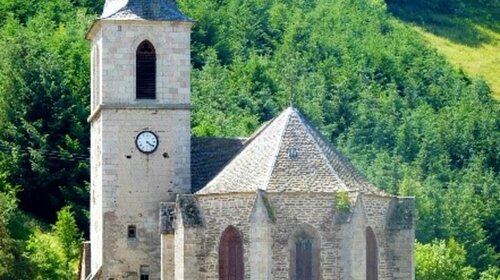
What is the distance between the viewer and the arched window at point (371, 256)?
83.6m

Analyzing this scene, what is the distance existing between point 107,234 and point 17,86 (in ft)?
84.1

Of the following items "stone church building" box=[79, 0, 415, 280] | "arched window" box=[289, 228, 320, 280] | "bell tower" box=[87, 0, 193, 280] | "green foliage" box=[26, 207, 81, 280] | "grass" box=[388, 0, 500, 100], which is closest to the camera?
"stone church building" box=[79, 0, 415, 280]

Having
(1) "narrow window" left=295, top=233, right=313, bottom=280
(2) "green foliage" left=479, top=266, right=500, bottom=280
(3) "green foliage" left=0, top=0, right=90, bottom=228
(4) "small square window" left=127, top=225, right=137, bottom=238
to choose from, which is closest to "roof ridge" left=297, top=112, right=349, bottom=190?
(1) "narrow window" left=295, top=233, right=313, bottom=280

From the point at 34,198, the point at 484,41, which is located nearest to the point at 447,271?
the point at 34,198

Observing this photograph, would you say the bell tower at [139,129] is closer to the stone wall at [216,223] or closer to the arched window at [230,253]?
the stone wall at [216,223]

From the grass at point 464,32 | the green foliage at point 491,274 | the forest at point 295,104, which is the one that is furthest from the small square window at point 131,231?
the grass at point 464,32

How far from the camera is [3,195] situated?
322 ft

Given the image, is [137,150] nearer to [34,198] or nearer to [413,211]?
[413,211]

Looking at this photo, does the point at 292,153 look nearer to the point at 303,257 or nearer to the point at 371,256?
the point at 303,257

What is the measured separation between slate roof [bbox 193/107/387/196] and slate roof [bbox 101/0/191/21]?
5399mm

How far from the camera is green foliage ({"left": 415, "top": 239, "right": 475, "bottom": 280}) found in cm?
10650

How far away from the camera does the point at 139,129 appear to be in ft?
283

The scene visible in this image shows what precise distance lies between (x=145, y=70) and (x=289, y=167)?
23.0 ft

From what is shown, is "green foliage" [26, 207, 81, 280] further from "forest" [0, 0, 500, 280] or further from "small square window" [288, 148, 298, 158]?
"small square window" [288, 148, 298, 158]
